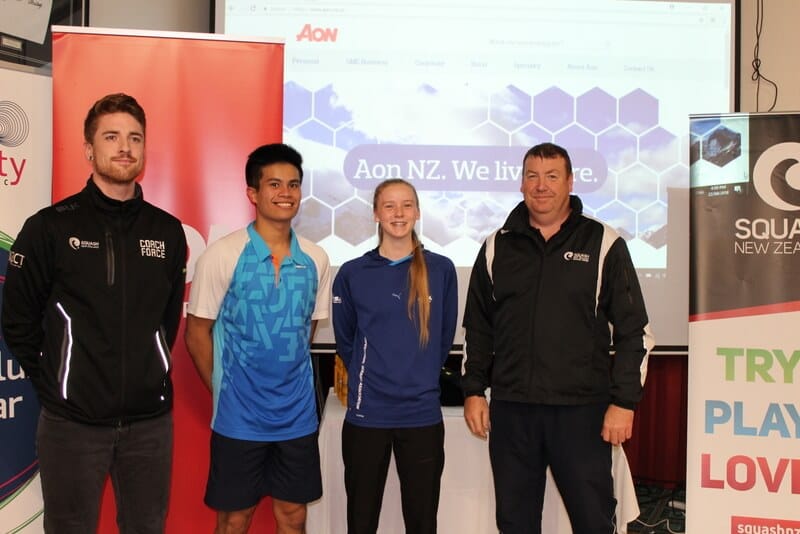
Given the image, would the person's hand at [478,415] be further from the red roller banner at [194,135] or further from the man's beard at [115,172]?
the man's beard at [115,172]

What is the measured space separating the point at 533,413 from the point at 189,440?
1.31 metres

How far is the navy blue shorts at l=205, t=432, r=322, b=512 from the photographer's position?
6.96 feet

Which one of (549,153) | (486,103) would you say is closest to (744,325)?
(549,153)

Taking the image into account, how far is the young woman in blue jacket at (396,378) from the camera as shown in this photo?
2139 millimetres

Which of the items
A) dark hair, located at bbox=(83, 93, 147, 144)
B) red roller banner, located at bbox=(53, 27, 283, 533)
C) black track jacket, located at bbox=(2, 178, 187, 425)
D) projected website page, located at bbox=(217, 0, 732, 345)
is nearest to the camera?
black track jacket, located at bbox=(2, 178, 187, 425)

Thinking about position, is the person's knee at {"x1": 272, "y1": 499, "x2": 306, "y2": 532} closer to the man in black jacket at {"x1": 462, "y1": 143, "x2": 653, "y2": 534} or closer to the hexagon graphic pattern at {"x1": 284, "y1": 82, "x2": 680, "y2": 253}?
the man in black jacket at {"x1": 462, "y1": 143, "x2": 653, "y2": 534}

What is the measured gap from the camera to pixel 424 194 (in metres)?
3.29

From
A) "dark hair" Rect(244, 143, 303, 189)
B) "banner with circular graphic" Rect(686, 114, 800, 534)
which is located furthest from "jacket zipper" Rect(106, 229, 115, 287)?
"banner with circular graphic" Rect(686, 114, 800, 534)

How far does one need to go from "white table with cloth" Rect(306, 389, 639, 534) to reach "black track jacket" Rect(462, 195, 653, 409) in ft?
1.93

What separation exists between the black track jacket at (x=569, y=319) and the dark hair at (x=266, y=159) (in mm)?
768

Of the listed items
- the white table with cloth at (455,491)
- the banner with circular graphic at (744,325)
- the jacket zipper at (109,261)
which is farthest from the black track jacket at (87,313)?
the banner with circular graphic at (744,325)

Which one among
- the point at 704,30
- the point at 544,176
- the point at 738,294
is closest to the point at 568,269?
the point at 544,176

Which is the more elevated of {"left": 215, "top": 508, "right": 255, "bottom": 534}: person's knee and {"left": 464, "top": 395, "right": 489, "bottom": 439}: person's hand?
{"left": 464, "top": 395, "right": 489, "bottom": 439}: person's hand

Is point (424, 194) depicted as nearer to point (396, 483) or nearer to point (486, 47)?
point (486, 47)
